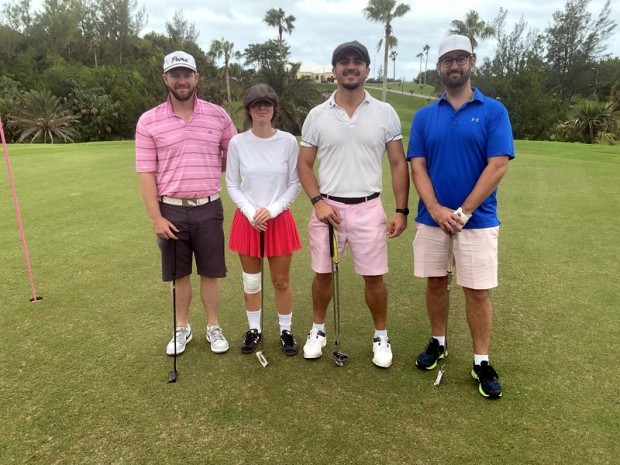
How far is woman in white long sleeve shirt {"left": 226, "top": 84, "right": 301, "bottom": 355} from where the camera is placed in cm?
293

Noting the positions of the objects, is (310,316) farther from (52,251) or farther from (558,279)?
(52,251)

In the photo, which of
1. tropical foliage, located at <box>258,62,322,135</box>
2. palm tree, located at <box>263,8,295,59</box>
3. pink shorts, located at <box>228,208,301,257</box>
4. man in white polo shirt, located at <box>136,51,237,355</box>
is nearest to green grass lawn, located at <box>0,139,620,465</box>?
man in white polo shirt, located at <box>136,51,237,355</box>

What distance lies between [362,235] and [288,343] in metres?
0.93

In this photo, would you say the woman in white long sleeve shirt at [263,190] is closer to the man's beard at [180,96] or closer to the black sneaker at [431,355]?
the man's beard at [180,96]

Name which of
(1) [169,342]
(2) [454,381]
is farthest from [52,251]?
(2) [454,381]

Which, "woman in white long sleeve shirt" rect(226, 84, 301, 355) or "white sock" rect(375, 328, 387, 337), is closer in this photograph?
"woman in white long sleeve shirt" rect(226, 84, 301, 355)

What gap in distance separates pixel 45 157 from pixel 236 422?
Result: 12693 millimetres

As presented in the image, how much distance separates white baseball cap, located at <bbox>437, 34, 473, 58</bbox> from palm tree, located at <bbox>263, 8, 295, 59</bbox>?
56.5 m

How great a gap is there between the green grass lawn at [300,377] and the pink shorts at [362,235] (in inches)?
24.9

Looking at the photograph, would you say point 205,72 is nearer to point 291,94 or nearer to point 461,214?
point 291,94

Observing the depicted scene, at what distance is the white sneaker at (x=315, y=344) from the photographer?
3033mm

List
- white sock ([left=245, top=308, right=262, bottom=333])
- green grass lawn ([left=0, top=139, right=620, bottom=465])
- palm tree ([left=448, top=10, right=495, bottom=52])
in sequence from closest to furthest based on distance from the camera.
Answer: green grass lawn ([left=0, top=139, right=620, bottom=465]), white sock ([left=245, top=308, right=262, bottom=333]), palm tree ([left=448, top=10, right=495, bottom=52])

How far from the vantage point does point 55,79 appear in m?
34.5

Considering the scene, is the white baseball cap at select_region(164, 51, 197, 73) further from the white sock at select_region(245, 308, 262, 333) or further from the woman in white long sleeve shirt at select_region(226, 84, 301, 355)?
the white sock at select_region(245, 308, 262, 333)
